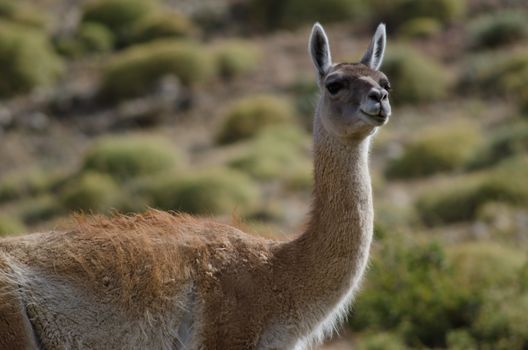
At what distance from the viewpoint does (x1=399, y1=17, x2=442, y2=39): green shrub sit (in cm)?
3425

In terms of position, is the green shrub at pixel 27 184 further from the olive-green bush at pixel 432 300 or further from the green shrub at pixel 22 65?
the olive-green bush at pixel 432 300

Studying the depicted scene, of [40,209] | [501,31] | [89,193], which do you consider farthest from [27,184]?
[501,31]

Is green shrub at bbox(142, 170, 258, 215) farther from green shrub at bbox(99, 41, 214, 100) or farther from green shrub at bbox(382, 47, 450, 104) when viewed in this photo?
green shrub at bbox(99, 41, 214, 100)

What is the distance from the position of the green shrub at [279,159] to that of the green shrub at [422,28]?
7.28m

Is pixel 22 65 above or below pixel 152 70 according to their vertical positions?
below

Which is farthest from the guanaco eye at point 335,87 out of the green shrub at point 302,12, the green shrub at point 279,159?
the green shrub at point 302,12

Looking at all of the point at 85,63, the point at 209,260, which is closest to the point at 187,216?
the point at 209,260

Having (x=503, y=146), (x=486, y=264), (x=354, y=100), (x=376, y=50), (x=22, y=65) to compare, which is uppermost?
(x=503, y=146)

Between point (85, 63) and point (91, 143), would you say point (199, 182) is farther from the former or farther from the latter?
point (85, 63)

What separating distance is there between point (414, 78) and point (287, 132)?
387cm

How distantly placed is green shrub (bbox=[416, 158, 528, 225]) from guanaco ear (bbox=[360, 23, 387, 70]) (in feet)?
40.1

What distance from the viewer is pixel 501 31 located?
3173 centimetres

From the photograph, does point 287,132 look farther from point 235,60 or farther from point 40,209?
point 40,209

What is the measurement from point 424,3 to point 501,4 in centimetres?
249
